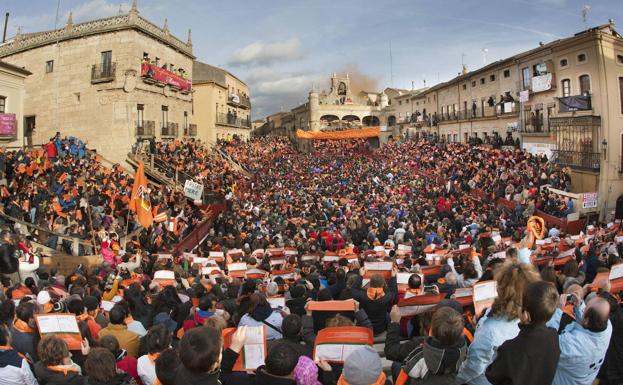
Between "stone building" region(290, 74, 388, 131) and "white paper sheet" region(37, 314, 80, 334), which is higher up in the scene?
"stone building" region(290, 74, 388, 131)

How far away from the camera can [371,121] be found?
2842 inches

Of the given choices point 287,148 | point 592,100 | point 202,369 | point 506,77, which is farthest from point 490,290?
point 287,148

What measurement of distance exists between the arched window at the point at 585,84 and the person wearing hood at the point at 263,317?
27503 millimetres

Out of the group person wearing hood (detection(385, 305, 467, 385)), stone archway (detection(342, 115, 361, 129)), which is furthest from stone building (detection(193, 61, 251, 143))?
person wearing hood (detection(385, 305, 467, 385))

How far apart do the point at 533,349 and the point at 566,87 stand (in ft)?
100

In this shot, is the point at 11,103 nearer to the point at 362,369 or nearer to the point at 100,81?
the point at 100,81

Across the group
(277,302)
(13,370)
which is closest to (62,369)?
(13,370)

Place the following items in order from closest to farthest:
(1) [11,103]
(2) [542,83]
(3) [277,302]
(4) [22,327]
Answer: (4) [22,327] < (3) [277,302] < (1) [11,103] < (2) [542,83]

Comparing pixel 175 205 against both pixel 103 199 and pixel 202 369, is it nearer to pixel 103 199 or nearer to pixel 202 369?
pixel 103 199

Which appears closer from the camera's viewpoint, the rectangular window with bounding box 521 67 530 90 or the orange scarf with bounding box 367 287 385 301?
the orange scarf with bounding box 367 287 385 301

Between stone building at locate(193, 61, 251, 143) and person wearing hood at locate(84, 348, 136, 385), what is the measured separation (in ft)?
136

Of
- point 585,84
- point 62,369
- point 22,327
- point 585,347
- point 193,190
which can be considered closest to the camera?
point 585,347

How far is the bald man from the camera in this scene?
340 centimetres

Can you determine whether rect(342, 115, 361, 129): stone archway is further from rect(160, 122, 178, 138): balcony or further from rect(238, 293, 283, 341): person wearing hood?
rect(238, 293, 283, 341): person wearing hood
